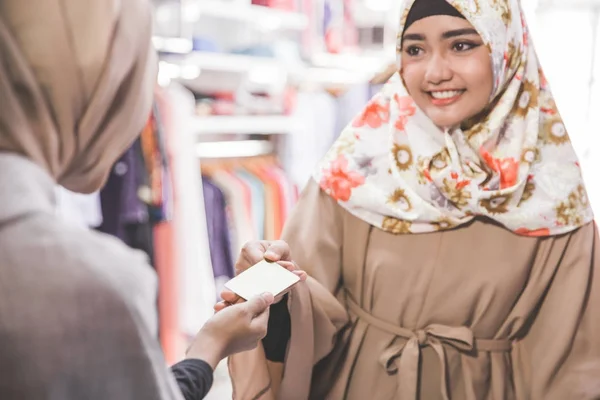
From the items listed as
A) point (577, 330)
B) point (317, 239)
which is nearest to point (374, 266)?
point (317, 239)

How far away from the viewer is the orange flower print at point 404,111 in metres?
1.20

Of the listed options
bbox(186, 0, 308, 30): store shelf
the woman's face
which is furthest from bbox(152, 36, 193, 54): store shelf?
the woman's face

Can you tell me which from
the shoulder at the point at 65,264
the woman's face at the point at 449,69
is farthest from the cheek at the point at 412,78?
the shoulder at the point at 65,264

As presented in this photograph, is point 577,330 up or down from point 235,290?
down

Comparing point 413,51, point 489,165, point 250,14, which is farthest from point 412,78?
point 250,14

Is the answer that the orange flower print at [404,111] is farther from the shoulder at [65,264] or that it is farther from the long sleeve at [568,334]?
the shoulder at [65,264]

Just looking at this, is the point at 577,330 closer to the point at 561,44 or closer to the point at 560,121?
the point at 560,121

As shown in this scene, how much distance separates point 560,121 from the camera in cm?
116

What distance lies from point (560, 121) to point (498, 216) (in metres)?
0.23

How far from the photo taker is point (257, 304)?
0.87 m

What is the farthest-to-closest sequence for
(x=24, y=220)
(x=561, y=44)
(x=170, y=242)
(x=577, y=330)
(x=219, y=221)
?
(x=561, y=44)
(x=219, y=221)
(x=170, y=242)
(x=577, y=330)
(x=24, y=220)

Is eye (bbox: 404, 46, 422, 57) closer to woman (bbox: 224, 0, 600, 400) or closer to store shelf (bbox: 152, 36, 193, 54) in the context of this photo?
woman (bbox: 224, 0, 600, 400)

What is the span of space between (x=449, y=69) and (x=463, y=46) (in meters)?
0.06

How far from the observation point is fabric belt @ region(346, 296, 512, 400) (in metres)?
1.08
